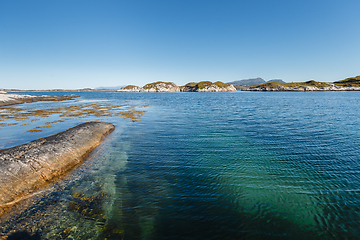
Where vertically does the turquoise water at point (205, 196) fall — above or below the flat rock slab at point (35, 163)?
below

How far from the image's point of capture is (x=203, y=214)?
848cm

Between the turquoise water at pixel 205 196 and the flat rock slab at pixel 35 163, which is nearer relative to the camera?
the turquoise water at pixel 205 196

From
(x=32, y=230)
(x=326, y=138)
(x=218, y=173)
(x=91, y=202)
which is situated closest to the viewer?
(x=32, y=230)

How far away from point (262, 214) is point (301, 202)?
291 cm

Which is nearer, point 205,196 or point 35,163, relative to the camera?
point 205,196

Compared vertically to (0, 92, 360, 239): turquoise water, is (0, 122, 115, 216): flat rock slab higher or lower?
higher

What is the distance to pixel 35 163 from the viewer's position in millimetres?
12289

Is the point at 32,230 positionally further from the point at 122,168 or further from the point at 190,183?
the point at 190,183

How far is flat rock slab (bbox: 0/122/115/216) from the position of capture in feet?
32.8

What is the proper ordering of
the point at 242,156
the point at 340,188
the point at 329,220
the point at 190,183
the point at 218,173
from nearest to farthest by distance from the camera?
1. the point at 329,220
2. the point at 340,188
3. the point at 190,183
4. the point at 218,173
5. the point at 242,156

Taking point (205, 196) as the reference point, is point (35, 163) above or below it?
above

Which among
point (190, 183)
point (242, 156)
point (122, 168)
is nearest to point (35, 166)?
point (122, 168)

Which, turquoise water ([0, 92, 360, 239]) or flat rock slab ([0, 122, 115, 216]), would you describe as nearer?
turquoise water ([0, 92, 360, 239])

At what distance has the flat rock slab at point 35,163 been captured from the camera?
32.8 ft
